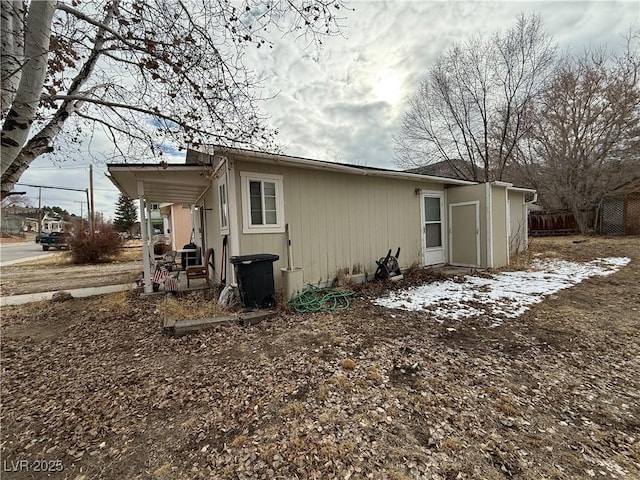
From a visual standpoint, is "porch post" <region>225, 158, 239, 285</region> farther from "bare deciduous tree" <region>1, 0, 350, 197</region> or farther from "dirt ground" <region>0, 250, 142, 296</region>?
"dirt ground" <region>0, 250, 142, 296</region>

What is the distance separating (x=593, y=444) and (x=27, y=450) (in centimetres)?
368

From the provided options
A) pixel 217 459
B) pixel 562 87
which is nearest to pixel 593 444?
pixel 217 459

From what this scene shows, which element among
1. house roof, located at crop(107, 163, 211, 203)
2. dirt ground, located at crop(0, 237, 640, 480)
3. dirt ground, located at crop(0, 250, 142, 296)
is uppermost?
house roof, located at crop(107, 163, 211, 203)

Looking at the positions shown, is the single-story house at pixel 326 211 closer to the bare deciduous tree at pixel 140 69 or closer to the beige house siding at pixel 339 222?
the beige house siding at pixel 339 222

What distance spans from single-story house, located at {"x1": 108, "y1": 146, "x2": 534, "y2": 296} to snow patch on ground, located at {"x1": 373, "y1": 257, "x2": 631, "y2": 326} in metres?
1.12

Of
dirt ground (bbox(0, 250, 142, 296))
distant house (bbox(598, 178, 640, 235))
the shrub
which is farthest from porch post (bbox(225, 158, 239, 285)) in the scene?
distant house (bbox(598, 178, 640, 235))

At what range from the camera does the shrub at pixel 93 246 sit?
41.5 ft

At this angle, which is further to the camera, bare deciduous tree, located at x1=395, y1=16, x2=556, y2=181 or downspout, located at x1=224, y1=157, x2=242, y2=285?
bare deciduous tree, located at x1=395, y1=16, x2=556, y2=181

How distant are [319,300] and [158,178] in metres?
4.27

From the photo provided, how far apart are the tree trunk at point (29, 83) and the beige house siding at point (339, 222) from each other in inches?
108

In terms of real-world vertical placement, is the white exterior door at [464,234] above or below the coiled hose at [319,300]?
above

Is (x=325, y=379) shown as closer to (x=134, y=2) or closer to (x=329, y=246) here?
(x=329, y=246)

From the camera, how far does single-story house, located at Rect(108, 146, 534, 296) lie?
16.6 feet

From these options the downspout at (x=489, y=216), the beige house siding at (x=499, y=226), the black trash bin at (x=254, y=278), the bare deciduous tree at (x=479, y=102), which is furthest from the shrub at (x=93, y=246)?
the bare deciduous tree at (x=479, y=102)
